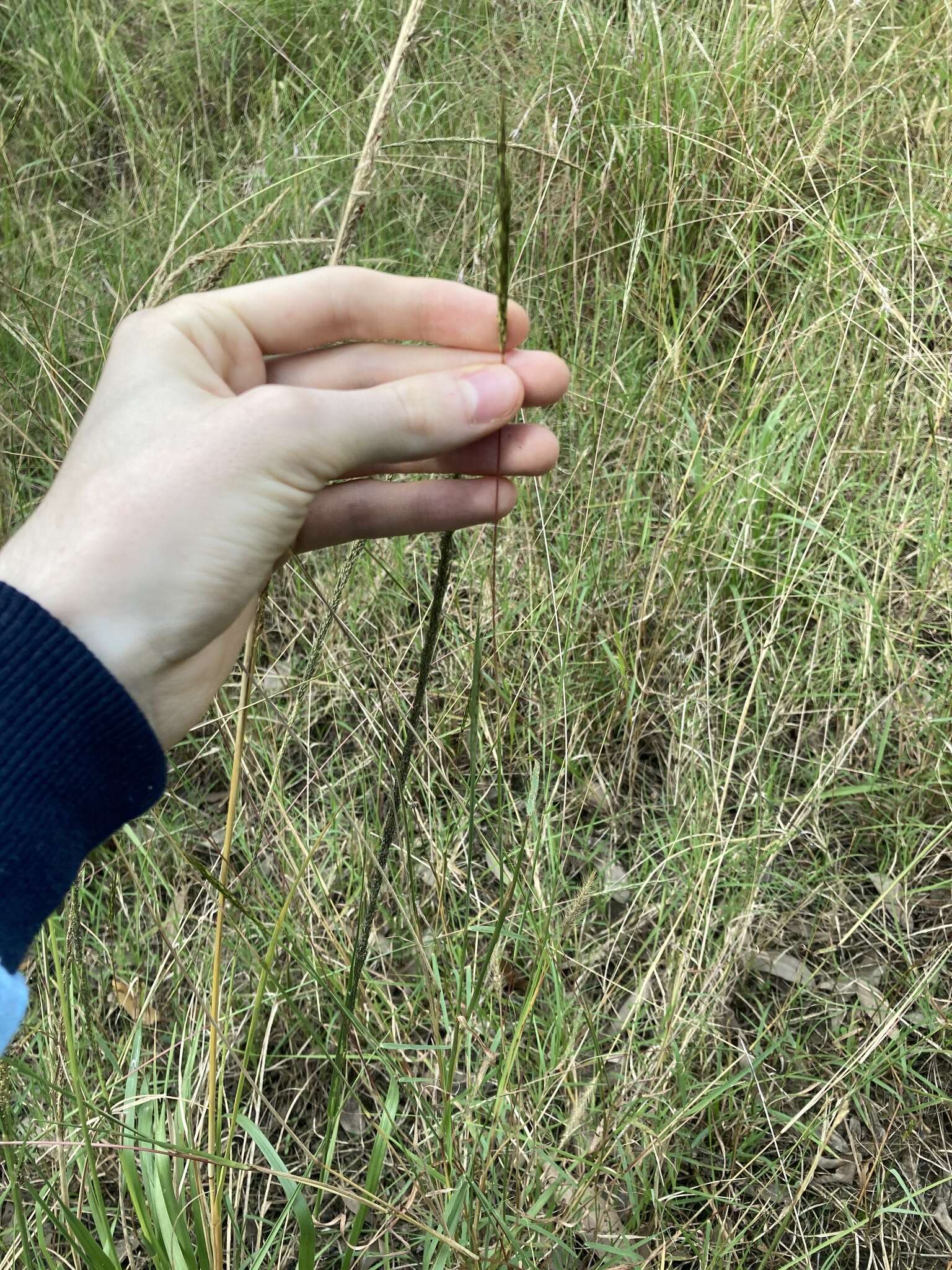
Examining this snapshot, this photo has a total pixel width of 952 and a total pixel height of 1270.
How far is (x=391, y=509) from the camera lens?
1177mm

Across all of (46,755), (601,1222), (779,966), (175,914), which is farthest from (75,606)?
(779,966)

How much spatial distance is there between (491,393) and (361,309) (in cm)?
27

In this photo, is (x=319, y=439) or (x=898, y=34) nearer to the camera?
(x=319, y=439)

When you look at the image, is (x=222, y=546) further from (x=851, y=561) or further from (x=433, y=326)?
(x=851, y=561)

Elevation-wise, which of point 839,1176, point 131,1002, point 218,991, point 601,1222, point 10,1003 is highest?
point 10,1003

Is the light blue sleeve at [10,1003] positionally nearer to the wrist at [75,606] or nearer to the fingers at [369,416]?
the wrist at [75,606]

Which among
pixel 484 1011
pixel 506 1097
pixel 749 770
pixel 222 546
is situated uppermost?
pixel 222 546

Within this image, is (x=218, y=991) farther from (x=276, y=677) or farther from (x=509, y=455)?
(x=276, y=677)

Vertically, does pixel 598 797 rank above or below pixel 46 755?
below

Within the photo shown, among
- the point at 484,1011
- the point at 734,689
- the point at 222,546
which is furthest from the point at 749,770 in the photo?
the point at 222,546

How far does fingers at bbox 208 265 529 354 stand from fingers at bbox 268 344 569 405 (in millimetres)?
21

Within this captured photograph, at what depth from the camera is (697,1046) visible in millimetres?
1340

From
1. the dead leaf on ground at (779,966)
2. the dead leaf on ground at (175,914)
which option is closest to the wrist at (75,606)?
the dead leaf on ground at (175,914)

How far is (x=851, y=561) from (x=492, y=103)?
4.87ft
